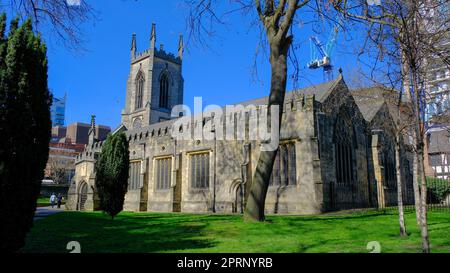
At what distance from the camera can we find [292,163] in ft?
70.8

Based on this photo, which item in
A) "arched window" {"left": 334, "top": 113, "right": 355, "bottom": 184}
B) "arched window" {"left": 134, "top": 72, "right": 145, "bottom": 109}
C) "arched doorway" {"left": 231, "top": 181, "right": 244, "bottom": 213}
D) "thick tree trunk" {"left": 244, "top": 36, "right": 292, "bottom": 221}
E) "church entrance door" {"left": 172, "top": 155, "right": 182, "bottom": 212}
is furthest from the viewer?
"arched window" {"left": 134, "top": 72, "right": 145, "bottom": 109}

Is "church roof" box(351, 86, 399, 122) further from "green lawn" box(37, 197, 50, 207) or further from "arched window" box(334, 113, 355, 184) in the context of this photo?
"green lawn" box(37, 197, 50, 207)

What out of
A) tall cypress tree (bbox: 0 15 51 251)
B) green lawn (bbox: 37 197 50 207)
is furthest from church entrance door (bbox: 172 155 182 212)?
tall cypress tree (bbox: 0 15 51 251)

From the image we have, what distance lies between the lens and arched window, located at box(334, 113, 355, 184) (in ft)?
73.7

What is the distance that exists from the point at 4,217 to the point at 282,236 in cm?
666

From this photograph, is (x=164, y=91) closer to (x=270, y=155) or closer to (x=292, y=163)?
(x=292, y=163)

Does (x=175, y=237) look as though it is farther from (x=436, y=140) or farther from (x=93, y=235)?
(x=436, y=140)

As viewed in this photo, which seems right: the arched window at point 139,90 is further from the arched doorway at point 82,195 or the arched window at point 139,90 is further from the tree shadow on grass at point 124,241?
the tree shadow on grass at point 124,241

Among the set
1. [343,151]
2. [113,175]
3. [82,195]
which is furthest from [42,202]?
[343,151]

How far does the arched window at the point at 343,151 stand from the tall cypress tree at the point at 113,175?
1256 centimetres

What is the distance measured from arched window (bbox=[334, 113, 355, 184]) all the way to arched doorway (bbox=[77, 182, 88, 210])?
24.0m

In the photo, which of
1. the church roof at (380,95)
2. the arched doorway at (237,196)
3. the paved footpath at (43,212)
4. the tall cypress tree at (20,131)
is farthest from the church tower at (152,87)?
the tall cypress tree at (20,131)

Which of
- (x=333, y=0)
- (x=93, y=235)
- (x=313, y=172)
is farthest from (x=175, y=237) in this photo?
(x=313, y=172)

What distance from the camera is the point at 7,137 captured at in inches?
266
